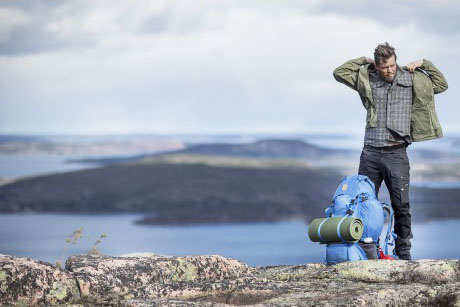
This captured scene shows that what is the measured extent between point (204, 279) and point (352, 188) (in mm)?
2683

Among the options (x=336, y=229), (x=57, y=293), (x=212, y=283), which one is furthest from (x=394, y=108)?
(x=57, y=293)

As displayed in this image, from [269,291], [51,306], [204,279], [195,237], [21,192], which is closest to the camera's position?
[51,306]

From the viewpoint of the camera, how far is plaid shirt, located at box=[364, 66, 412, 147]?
1085 centimetres

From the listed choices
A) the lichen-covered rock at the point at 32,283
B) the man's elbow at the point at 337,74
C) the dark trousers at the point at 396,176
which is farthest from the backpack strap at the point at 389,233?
the lichen-covered rock at the point at 32,283

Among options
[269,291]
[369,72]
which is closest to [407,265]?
[269,291]

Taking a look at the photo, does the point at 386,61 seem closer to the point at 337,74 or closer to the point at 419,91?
the point at 419,91

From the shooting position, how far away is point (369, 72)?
36.4ft

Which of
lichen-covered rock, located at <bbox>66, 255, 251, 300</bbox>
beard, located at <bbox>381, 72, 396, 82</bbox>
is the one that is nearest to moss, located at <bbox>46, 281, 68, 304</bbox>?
lichen-covered rock, located at <bbox>66, 255, 251, 300</bbox>

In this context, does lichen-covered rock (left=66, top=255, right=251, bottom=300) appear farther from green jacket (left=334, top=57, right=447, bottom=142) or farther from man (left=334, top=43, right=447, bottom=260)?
green jacket (left=334, top=57, right=447, bottom=142)

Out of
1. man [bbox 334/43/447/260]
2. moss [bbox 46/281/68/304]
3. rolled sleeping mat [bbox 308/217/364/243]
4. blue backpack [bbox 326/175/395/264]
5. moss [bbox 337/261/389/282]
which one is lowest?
moss [bbox 46/281/68/304]

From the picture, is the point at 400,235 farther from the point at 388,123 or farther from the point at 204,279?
the point at 204,279

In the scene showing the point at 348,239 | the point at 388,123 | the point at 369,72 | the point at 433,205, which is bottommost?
the point at 348,239

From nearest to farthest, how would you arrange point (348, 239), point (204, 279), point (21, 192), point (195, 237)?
point (204, 279) < point (348, 239) < point (195, 237) < point (21, 192)

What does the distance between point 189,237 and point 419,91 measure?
11570 centimetres
